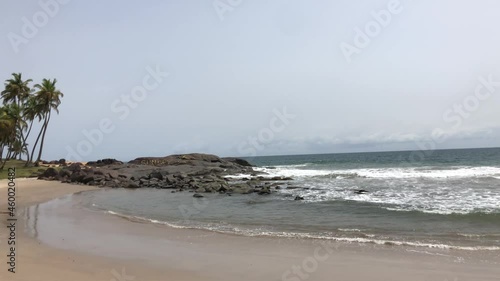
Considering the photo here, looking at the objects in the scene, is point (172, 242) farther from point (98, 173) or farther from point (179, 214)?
point (98, 173)

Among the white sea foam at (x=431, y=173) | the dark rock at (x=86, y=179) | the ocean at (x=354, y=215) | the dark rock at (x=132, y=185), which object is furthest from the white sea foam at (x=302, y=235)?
the white sea foam at (x=431, y=173)

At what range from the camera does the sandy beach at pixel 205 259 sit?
714 cm

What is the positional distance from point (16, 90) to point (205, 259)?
55179mm

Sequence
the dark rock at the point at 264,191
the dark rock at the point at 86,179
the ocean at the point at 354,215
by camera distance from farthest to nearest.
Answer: the dark rock at the point at 86,179 < the dark rock at the point at 264,191 < the ocean at the point at 354,215

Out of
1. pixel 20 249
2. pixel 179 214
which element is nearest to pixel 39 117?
pixel 179 214

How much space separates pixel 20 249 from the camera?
9070mm

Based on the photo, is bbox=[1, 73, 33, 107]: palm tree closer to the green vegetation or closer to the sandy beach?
the green vegetation

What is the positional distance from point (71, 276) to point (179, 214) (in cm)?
895

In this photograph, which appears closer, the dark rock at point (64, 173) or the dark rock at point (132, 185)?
the dark rock at point (132, 185)

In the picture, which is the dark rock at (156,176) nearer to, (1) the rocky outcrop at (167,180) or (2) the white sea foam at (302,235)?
(1) the rocky outcrop at (167,180)

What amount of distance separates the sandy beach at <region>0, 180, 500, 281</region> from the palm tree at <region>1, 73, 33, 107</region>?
161ft

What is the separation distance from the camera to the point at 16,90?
52000mm

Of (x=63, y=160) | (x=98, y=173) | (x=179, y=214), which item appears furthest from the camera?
(x=63, y=160)

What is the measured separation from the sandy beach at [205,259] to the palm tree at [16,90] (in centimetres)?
4909
